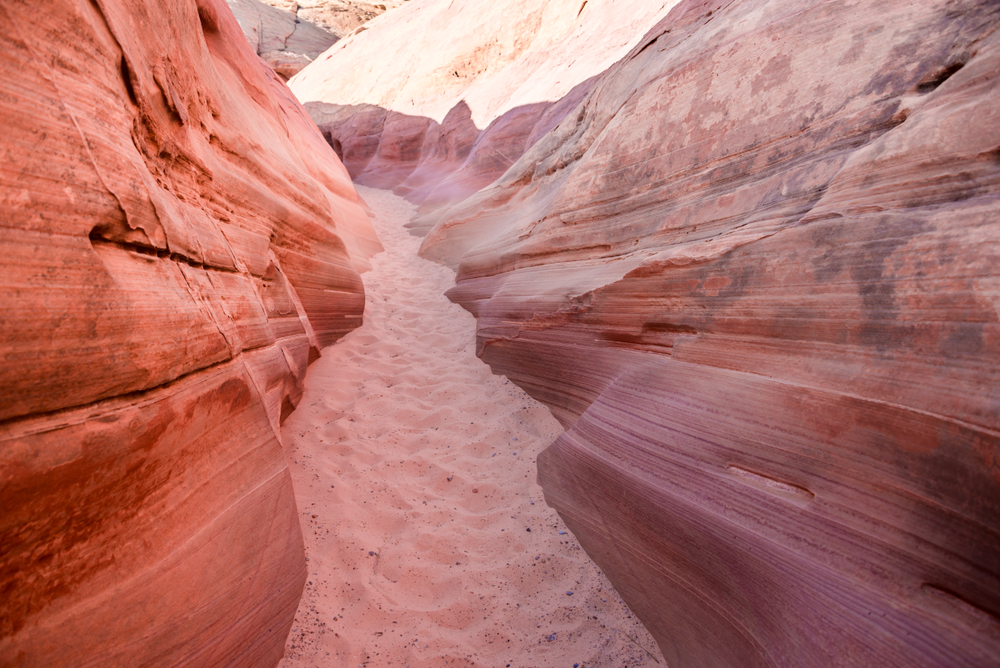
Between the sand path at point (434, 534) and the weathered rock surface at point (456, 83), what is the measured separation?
5.22 meters

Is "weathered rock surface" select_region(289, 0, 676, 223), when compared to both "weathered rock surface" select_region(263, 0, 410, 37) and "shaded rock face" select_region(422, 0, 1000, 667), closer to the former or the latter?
"shaded rock face" select_region(422, 0, 1000, 667)

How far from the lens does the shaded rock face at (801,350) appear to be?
130cm

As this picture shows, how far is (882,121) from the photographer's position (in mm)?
1904

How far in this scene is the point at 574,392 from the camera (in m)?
2.95

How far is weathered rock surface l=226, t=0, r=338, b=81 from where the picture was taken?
739 inches

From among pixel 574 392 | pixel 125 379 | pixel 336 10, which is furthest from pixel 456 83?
pixel 336 10

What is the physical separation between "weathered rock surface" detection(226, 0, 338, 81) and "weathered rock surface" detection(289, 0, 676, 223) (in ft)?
11.9

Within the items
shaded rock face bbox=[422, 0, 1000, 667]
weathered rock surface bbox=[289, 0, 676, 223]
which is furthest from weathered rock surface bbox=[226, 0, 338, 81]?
shaded rock face bbox=[422, 0, 1000, 667]

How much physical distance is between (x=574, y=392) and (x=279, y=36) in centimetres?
2489

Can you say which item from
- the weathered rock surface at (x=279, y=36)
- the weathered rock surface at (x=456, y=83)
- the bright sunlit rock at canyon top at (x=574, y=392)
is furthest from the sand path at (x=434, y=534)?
the weathered rock surface at (x=279, y=36)

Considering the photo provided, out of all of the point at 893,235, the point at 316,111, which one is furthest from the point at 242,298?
the point at 316,111

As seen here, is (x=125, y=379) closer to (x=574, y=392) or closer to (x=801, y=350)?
(x=574, y=392)

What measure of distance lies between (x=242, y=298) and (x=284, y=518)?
121 cm

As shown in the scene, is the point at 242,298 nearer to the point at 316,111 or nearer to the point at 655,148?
the point at 655,148
